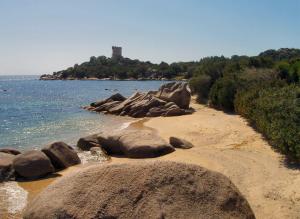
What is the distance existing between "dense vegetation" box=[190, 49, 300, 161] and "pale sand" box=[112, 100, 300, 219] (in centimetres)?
78

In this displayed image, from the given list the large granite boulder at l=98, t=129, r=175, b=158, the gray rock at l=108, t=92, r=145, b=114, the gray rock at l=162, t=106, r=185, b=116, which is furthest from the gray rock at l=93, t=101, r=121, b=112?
the large granite boulder at l=98, t=129, r=175, b=158

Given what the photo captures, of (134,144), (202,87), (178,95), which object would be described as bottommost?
(134,144)

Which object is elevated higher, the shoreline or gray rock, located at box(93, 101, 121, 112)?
the shoreline

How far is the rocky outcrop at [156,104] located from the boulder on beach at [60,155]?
63.8 feet

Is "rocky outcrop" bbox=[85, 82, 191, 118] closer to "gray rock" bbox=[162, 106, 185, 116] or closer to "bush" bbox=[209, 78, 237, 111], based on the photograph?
"gray rock" bbox=[162, 106, 185, 116]

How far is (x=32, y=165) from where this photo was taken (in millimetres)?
16484

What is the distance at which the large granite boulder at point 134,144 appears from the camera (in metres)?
19.6

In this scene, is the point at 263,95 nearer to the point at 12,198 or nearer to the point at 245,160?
the point at 245,160

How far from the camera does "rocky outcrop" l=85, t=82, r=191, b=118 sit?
38.4 m

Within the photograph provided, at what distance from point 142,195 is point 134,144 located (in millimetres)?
11406

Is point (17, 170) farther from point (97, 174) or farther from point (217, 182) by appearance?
point (217, 182)

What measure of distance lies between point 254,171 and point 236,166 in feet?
3.17

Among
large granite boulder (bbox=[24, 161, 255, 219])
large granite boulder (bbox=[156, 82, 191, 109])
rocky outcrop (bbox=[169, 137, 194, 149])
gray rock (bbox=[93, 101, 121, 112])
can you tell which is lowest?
gray rock (bbox=[93, 101, 121, 112])

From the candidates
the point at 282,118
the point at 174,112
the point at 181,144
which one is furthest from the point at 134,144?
the point at 174,112
